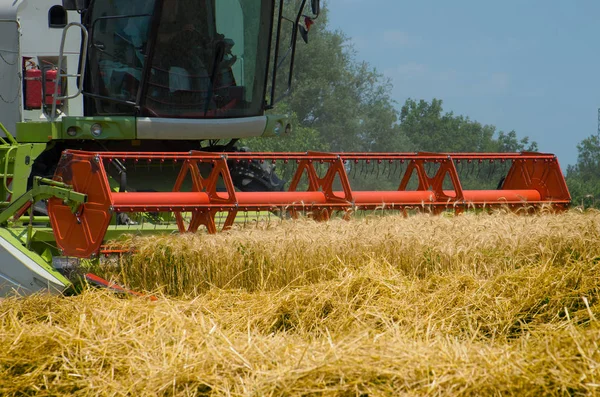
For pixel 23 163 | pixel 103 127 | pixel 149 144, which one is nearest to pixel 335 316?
pixel 103 127

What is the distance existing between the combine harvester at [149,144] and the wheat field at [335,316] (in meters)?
0.29

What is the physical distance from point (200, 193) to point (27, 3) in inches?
120

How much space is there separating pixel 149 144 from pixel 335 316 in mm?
3640

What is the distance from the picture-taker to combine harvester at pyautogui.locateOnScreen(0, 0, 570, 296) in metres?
5.19

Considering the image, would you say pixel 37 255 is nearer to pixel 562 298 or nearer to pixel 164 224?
pixel 164 224

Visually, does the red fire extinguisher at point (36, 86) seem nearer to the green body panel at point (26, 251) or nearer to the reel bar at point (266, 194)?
the reel bar at point (266, 194)

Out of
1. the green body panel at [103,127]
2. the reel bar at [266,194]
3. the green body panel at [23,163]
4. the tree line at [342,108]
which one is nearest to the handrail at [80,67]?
the green body panel at [103,127]

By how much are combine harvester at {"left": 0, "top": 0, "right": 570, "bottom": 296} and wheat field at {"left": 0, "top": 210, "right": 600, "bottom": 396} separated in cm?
29

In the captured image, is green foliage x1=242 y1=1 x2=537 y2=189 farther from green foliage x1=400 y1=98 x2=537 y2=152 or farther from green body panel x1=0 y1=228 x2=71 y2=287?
green body panel x1=0 y1=228 x2=71 y2=287

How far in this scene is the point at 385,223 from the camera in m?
5.39

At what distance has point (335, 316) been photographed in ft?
13.7

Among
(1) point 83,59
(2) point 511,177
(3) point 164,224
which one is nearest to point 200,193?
(3) point 164,224

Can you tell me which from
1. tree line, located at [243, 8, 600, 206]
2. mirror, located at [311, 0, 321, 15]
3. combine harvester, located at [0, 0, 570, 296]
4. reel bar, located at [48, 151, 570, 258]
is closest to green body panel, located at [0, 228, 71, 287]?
combine harvester, located at [0, 0, 570, 296]

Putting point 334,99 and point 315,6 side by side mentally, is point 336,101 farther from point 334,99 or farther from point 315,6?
point 315,6
